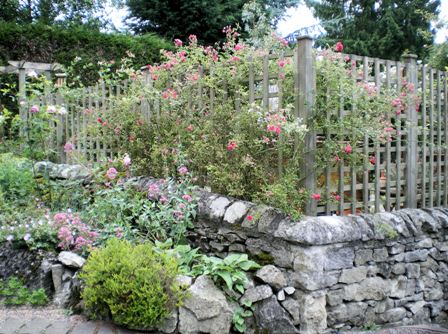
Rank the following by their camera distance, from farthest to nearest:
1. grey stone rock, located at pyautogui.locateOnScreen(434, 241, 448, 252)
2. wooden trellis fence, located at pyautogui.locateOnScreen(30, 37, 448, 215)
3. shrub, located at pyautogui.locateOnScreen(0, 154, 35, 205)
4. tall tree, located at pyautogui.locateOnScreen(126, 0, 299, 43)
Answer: tall tree, located at pyautogui.locateOnScreen(126, 0, 299, 43), shrub, located at pyautogui.locateOnScreen(0, 154, 35, 205), grey stone rock, located at pyautogui.locateOnScreen(434, 241, 448, 252), wooden trellis fence, located at pyautogui.locateOnScreen(30, 37, 448, 215)

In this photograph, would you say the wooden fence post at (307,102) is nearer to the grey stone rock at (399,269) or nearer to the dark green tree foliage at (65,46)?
the grey stone rock at (399,269)

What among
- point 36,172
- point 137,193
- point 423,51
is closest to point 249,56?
point 137,193

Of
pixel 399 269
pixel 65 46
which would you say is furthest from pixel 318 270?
pixel 65 46

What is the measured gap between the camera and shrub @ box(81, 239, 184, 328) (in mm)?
2922

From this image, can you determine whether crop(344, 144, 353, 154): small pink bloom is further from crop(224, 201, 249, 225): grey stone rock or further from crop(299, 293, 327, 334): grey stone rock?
crop(299, 293, 327, 334): grey stone rock

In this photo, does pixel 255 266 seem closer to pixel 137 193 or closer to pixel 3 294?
pixel 137 193

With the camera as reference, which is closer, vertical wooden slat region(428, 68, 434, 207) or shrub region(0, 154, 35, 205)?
vertical wooden slat region(428, 68, 434, 207)

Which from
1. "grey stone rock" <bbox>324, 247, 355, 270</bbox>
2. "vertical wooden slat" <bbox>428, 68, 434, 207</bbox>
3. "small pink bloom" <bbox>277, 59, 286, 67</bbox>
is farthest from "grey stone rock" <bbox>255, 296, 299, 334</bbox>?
"vertical wooden slat" <bbox>428, 68, 434, 207</bbox>

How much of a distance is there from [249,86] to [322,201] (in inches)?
43.9

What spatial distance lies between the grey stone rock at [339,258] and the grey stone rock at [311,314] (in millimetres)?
217

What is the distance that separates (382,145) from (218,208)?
4.86ft

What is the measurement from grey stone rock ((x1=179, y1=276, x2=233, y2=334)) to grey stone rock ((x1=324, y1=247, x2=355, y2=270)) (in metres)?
0.77

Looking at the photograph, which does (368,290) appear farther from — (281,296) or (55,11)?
(55,11)

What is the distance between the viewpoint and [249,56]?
3.97 meters
